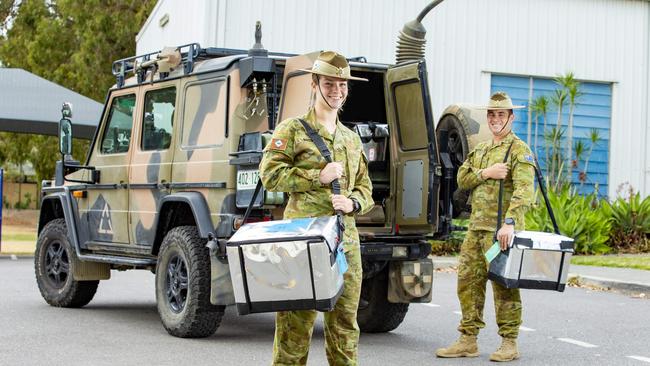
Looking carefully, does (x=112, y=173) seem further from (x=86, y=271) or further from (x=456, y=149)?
(x=456, y=149)

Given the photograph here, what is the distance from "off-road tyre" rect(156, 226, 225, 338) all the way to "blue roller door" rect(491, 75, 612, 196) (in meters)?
15.9

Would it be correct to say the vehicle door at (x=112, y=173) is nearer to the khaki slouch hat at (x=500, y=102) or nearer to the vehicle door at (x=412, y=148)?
the vehicle door at (x=412, y=148)

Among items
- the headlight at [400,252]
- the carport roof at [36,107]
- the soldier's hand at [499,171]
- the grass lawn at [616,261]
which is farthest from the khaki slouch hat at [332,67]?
the carport roof at [36,107]

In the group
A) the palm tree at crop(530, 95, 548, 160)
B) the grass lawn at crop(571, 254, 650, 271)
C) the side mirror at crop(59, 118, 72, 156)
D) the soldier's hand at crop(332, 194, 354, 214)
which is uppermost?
the palm tree at crop(530, 95, 548, 160)

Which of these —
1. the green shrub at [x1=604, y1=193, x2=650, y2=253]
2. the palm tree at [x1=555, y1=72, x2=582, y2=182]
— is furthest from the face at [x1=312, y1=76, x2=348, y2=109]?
the palm tree at [x1=555, y1=72, x2=582, y2=182]

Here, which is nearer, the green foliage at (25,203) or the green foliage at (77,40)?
the green foliage at (77,40)

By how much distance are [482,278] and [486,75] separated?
53.9 ft

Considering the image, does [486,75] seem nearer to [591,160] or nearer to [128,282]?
[591,160]

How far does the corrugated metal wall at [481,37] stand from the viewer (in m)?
22.1

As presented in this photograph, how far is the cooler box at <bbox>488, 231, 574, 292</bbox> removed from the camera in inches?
309

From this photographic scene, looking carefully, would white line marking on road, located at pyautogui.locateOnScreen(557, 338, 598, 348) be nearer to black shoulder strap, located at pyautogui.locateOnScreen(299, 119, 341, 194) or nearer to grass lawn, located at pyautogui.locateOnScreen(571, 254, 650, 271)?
black shoulder strap, located at pyautogui.locateOnScreen(299, 119, 341, 194)

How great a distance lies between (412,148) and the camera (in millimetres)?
8836

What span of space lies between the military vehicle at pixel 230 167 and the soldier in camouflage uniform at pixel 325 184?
233 centimetres

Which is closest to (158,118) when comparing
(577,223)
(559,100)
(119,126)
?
(119,126)
